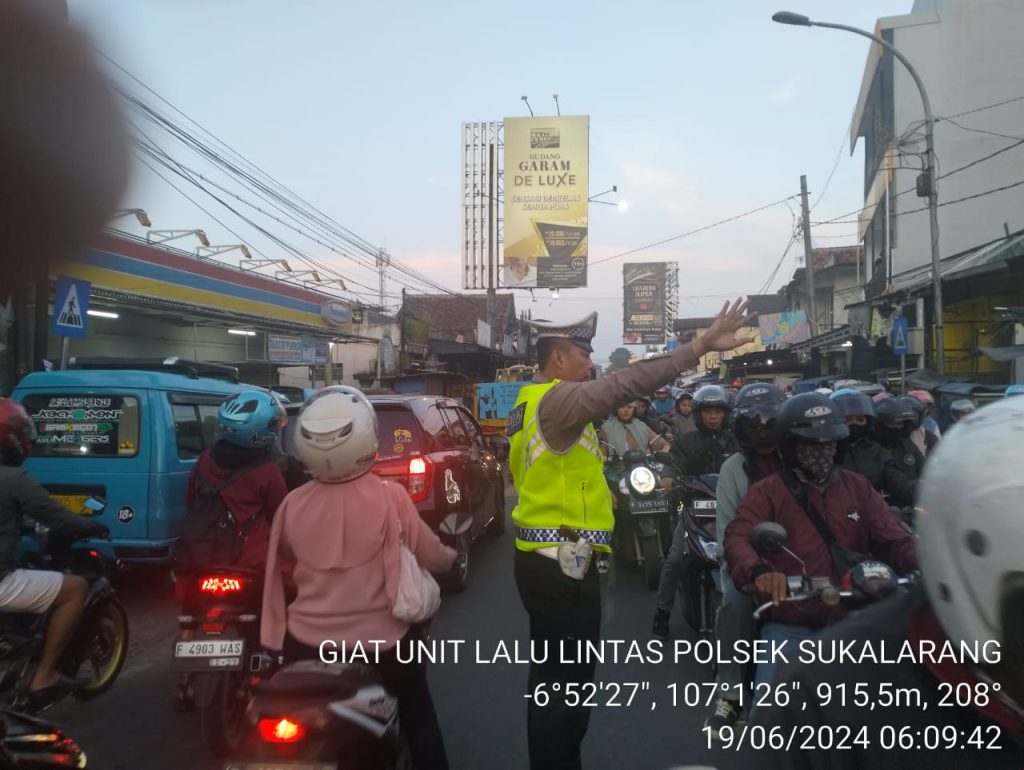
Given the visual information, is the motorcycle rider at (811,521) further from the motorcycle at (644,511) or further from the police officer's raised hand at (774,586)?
the motorcycle at (644,511)

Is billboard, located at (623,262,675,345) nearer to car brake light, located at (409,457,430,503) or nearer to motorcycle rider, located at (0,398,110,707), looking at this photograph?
car brake light, located at (409,457,430,503)

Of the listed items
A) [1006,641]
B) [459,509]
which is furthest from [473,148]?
[1006,641]

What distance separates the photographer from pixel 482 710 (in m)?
3.93

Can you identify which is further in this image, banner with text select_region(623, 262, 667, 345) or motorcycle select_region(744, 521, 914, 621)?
banner with text select_region(623, 262, 667, 345)

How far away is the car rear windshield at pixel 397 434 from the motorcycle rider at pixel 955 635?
475 centimetres

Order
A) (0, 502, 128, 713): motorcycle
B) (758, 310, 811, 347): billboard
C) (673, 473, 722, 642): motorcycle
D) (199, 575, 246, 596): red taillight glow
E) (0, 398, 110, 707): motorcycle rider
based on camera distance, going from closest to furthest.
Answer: (199, 575, 246, 596): red taillight glow < (0, 398, 110, 707): motorcycle rider < (0, 502, 128, 713): motorcycle < (673, 473, 722, 642): motorcycle < (758, 310, 811, 347): billboard

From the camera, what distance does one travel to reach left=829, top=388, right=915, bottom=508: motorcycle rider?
474cm

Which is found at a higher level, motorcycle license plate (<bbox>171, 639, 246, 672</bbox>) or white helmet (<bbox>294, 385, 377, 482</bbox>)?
white helmet (<bbox>294, 385, 377, 482</bbox>)

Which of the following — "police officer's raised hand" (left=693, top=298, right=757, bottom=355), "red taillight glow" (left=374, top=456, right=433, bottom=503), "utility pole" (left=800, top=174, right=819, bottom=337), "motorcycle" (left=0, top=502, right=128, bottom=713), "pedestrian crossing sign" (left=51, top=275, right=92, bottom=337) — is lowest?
"motorcycle" (left=0, top=502, right=128, bottom=713)

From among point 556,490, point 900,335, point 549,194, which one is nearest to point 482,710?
point 556,490

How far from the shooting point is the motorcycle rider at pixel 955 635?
3.81ft

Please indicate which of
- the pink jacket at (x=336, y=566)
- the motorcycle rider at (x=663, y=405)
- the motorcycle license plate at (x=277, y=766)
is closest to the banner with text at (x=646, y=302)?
the motorcycle rider at (x=663, y=405)

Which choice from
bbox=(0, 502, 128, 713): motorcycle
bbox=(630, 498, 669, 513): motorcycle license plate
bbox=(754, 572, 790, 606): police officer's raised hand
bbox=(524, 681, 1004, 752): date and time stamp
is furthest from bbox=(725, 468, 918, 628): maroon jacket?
bbox=(0, 502, 128, 713): motorcycle

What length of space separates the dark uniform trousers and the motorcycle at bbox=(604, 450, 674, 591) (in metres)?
3.30
